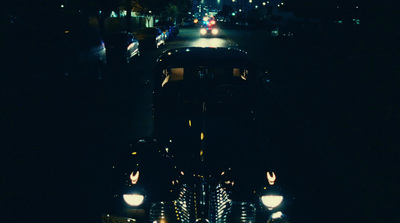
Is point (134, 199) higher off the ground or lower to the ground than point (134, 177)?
lower

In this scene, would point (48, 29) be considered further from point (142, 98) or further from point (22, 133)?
point (22, 133)

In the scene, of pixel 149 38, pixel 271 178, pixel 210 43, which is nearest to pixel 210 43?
pixel 210 43

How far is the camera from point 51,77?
46.1 ft

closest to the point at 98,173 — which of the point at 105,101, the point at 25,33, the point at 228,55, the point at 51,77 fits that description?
the point at 228,55

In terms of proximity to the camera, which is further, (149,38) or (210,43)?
(210,43)

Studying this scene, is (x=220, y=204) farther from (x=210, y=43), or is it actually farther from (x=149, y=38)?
(x=210, y=43)

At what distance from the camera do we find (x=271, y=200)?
3729mm

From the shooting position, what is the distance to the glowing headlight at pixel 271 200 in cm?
371

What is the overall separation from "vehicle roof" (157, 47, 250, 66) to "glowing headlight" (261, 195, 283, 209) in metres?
1.94

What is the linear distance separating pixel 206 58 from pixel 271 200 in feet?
6.94

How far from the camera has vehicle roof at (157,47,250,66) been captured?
511cm

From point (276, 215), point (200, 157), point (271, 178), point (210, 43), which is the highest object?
point (210, 43)

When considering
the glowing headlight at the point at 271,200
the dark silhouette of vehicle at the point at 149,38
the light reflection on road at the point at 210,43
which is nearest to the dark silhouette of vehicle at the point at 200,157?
the glowing headlight at the point at 271,200

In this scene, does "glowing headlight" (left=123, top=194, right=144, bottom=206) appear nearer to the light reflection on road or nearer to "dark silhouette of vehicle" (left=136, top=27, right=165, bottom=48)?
"dark silhouette of vehicle" (left=136, top=27, right=165, bottom=48)
